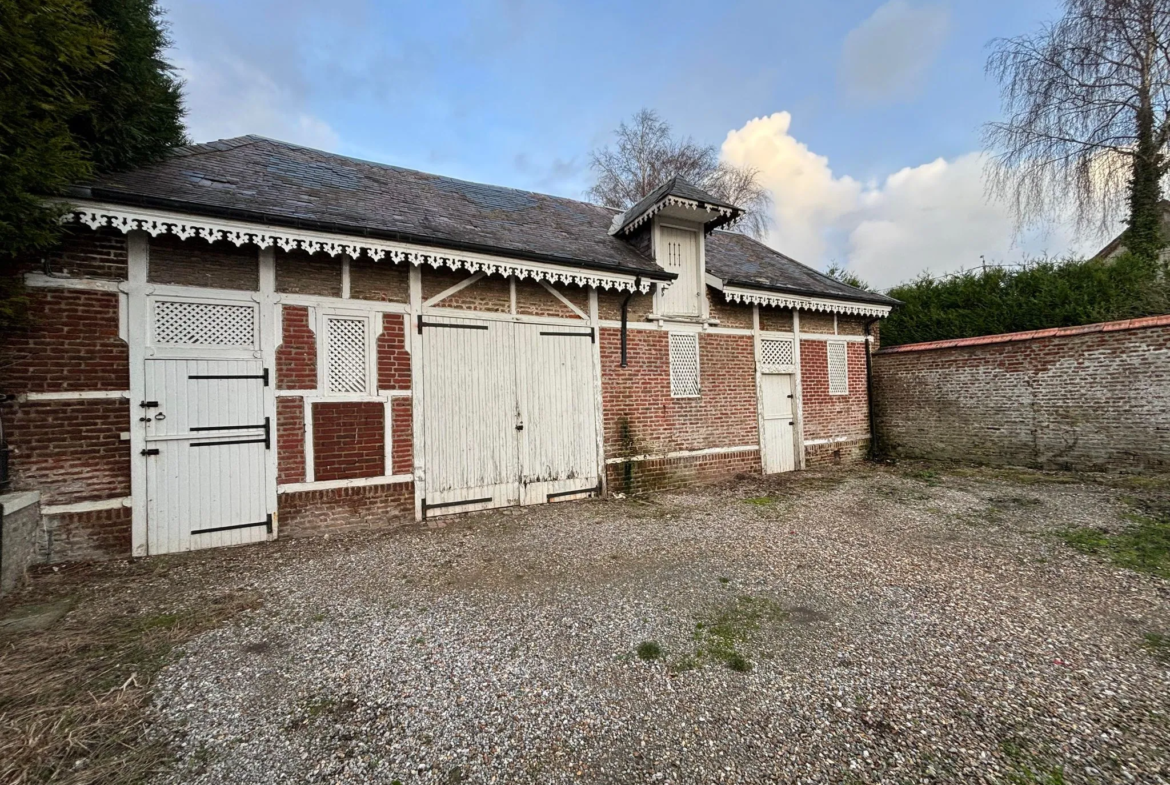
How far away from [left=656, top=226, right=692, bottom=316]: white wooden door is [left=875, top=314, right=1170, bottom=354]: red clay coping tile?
15.6 feet

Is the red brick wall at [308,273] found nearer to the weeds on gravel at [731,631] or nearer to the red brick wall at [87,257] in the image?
the red brick wall at [87,257]

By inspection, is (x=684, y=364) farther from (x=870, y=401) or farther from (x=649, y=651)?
(x=649, y=651)

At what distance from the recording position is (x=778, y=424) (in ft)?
27.0

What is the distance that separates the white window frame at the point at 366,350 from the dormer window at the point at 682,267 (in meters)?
4.25

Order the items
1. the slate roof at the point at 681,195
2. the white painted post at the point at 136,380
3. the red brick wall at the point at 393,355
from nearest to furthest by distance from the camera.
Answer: the white painted post at the point at 136,380, the red brick wall at the point at 393,355, the slate roof at the point at 681,195

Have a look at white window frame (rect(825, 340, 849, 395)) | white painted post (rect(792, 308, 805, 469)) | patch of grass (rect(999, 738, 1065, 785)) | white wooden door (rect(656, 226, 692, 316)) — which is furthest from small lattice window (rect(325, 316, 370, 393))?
white window frame (rect(825, 340, 849, 395))

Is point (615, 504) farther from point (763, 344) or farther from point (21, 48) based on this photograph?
point (21, 48)

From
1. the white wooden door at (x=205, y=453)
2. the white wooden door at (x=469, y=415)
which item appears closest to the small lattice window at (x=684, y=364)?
the white wooden door at (x=469, y=415)

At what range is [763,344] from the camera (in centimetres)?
810

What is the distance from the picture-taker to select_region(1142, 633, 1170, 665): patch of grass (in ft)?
8.23

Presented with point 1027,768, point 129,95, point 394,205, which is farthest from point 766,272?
point 129,95

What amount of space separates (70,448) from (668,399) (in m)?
6.56

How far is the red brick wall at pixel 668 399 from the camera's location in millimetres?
6703

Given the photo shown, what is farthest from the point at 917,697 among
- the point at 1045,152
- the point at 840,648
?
the point at 1045,152
